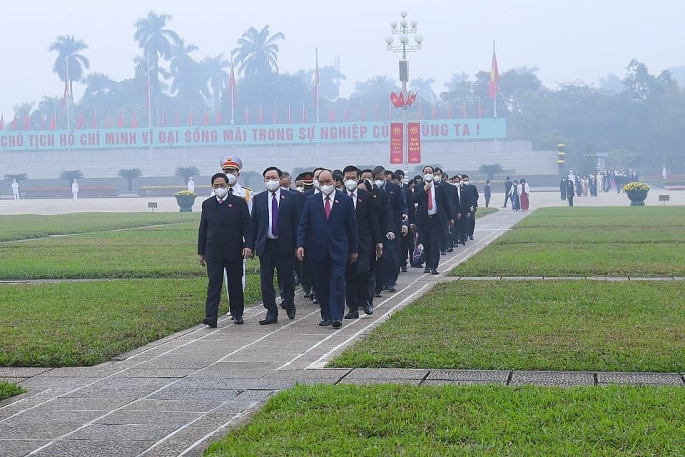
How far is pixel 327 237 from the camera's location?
11719mm

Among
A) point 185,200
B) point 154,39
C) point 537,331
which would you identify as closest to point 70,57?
point 154,39

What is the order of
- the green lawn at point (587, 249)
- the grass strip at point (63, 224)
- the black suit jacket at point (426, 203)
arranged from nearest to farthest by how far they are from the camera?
the green lawn at point (587, 249)
the black suit jacket at point (426, 203)
the grass strip at point (63, 224)

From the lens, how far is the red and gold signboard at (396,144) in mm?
42581

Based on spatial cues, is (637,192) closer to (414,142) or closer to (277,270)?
(414,142)

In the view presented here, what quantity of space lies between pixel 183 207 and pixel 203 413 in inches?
1669

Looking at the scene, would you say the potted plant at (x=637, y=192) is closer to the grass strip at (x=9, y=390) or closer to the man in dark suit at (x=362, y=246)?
the man in dark suit at (x=362, y=246)

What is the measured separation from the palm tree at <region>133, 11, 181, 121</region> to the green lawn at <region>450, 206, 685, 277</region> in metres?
97.4

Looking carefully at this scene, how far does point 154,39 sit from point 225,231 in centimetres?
11844

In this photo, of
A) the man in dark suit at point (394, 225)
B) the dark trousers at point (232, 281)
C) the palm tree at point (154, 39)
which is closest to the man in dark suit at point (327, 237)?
the dark trousers at point (232, 281)

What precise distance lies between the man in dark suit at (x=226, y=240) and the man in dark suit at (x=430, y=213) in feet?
19.1

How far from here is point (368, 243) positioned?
41.5 feet

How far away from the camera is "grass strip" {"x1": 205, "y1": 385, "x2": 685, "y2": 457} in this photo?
5949 millimetres

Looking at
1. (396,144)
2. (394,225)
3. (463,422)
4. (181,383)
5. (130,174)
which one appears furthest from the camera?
(130,174)

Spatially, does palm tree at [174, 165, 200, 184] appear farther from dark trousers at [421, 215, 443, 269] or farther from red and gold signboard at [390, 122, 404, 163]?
dark trousers at [421, 215, 443, 269]
